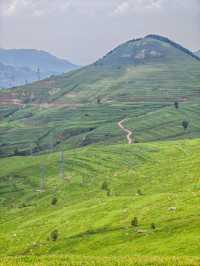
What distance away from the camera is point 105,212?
8725 centimetres

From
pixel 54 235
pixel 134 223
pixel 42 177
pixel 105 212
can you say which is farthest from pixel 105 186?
pixel 134 223

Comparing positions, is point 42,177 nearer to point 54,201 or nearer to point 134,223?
point 54,201

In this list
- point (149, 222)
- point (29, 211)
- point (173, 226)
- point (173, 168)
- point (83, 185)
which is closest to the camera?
point (173, 226)

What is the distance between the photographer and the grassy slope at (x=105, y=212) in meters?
64.4

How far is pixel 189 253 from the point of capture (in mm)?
52250

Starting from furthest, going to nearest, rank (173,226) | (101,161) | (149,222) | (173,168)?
1. (101,161)
2. (173,168)
3. (149,222)
4. (173,226)

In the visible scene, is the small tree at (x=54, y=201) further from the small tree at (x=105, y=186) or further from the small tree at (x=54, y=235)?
the small tree at (x=54, y=235)

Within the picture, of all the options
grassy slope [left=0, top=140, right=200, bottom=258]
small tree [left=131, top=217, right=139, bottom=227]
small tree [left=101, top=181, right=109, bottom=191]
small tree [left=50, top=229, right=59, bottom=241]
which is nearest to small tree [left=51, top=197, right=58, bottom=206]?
grassy slope [left=0, top=140, right=200, bottom=258]

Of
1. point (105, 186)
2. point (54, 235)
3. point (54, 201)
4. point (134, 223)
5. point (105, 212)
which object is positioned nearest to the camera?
point (134, 223)

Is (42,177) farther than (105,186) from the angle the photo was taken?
Yes

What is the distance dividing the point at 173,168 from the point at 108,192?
21669mm

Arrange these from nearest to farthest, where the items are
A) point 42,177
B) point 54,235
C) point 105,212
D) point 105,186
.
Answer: point 54,235 → point 105,212 → point 105,186 → point 42,177

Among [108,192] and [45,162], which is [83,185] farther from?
[45,162]

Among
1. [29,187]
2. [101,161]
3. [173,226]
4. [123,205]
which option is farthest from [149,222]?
[101,161]
